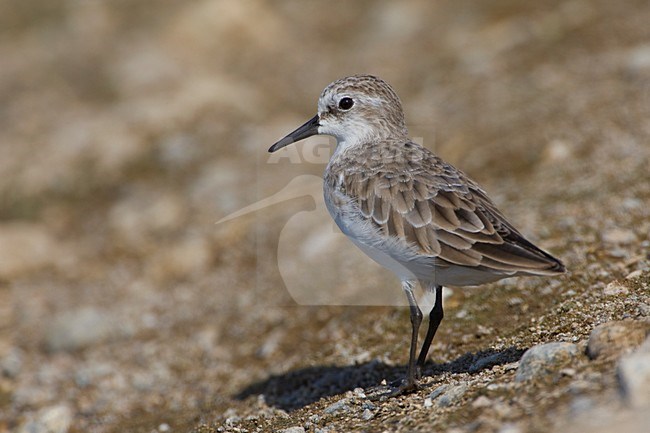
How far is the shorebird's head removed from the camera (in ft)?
23.5

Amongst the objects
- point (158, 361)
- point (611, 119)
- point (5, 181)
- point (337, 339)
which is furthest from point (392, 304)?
point (5, 181)

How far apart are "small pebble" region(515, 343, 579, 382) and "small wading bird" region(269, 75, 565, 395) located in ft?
1.94

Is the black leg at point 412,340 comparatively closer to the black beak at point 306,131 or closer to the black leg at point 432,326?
the black leg at point 432,326

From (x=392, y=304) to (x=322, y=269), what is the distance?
1402 mm

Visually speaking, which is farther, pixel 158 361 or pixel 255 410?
pixel 158 361

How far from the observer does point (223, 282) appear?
10039mm

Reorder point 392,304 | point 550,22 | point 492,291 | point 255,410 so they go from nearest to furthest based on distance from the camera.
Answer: point 255,410 → point 492,291 → point 392,304 → point 550,22

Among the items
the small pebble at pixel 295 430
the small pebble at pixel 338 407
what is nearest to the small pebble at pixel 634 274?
the small pebble at pixel 338 407

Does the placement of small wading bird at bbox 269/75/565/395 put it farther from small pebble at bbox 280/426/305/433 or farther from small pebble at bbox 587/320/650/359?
small pebble at bbox 280/426/305/433

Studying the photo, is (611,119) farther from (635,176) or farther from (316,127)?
(316,127)

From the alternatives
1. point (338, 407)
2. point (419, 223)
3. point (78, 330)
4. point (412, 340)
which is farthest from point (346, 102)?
point (78, 330)

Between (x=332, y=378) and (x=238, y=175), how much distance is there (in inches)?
212

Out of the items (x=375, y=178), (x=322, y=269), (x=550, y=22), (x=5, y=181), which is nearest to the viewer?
(x=375, y=178)

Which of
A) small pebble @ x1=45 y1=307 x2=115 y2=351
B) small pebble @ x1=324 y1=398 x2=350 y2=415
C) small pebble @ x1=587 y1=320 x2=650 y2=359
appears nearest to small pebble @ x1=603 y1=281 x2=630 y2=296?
small pebble @ x1=587 y1=320 x2=650 y2=359
